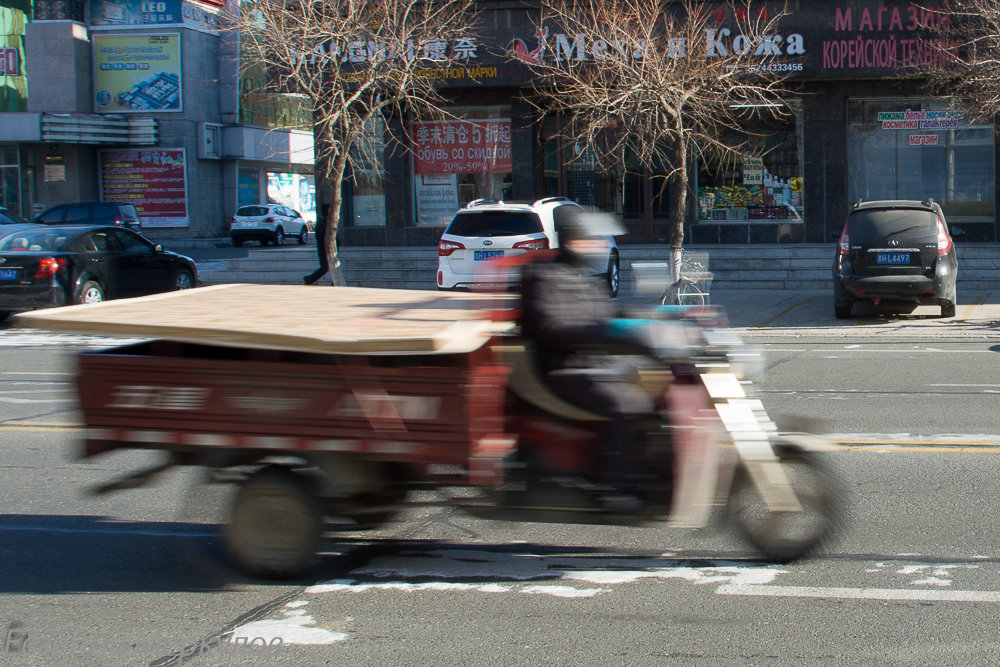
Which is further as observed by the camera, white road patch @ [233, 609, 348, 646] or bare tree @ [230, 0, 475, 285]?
bare tree @ [230, 0, 475, 285]

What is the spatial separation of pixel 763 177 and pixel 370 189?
9076 millimetres

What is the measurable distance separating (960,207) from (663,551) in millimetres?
19655

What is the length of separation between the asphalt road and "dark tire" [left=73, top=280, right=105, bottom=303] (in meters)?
9.86

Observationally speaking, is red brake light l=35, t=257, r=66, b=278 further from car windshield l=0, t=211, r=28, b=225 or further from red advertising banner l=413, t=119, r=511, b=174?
car windshield l=0, t=211, r=28, b=225

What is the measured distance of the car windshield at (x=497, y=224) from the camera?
643 inches

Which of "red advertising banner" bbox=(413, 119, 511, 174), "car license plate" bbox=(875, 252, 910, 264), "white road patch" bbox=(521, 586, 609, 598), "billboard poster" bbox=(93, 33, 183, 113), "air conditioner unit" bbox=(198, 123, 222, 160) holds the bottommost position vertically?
"white road patch" bbox=(521, 586, 609, 598)

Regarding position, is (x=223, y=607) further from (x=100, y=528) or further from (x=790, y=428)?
(x=790, y=428)

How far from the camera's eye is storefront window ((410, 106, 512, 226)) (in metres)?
23.9

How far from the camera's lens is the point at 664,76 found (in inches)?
655

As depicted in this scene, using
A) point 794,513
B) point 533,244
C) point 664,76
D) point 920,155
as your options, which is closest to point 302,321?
point 794,513

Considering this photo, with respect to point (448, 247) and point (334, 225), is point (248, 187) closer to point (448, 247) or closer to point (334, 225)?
point (334, 225)

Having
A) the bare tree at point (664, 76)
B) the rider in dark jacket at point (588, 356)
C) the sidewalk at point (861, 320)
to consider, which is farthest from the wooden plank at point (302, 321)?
the bare tree at point (664, 76)

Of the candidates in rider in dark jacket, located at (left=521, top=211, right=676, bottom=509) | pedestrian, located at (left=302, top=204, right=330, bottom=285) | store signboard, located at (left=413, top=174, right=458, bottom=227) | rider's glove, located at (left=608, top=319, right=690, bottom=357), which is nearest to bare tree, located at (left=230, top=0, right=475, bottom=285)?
pedestrian, located at (left=302, top=204, right=330, bottom=285)

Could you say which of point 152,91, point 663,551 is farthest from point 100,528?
point 152,91
